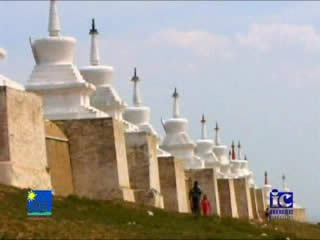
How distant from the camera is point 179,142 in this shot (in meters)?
55.8

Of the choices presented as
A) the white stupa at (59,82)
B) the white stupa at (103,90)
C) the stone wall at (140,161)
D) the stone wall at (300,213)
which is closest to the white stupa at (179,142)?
the white stupa at (103,90)

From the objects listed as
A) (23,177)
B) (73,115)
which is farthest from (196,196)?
(73,115)

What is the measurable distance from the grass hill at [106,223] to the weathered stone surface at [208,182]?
2454 centimetres

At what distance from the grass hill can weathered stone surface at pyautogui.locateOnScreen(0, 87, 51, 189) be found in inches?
83.6

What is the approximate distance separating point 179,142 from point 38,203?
34.2 m

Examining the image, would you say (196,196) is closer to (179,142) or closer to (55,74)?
(55,74)

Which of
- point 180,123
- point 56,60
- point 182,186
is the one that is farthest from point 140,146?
point 180,123

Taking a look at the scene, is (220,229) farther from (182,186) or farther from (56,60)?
(182,186)


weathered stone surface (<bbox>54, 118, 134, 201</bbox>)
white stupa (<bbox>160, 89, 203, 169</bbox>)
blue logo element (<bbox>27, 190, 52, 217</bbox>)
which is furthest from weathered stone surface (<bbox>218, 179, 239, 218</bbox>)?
blue logo element (<bbox>27, 190, 52, 217</bbox>)

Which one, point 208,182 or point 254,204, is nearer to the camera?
point 208,182

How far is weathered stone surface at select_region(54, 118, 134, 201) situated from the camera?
109 ft

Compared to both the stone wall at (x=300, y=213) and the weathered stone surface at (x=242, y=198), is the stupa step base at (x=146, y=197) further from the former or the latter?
the stone wall at (x=300, y=213)

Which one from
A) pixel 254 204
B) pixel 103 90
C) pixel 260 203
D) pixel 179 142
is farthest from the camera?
pixel 260 203

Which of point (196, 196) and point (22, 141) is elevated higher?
point (22, 141)
